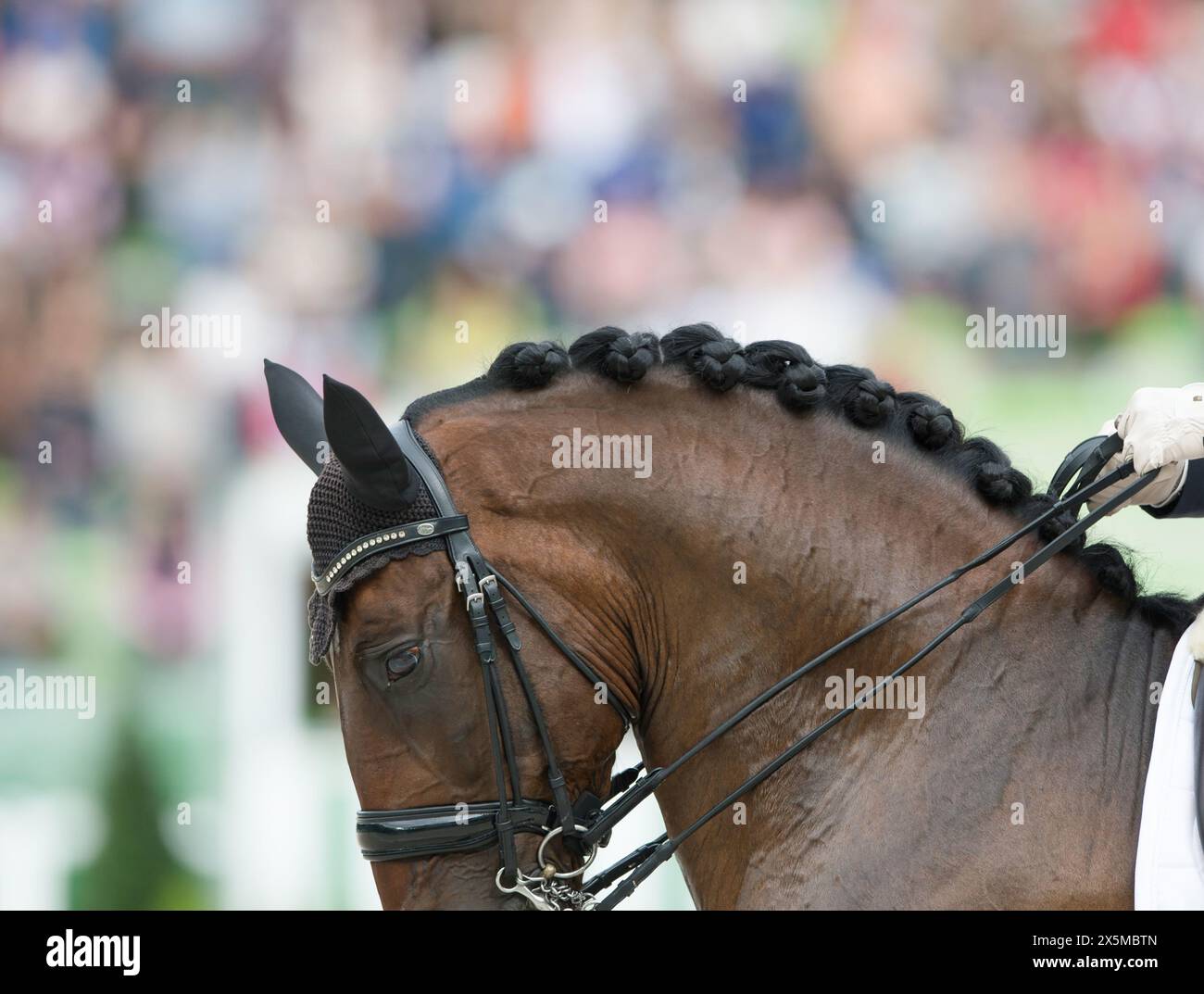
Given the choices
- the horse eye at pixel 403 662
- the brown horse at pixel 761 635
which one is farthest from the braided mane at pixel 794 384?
the horse eye at pixel 403 662

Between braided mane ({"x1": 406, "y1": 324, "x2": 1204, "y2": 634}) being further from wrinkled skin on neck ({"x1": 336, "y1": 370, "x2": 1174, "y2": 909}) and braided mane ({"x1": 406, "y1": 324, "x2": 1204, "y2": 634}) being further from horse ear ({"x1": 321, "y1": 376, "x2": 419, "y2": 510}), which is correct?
horse ear ({"x1": 321, "y1": 376, "x2": 419, "y2": 510})

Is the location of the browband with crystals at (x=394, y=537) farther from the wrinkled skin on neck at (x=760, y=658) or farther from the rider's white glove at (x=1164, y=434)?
the rider's white glove at (x=1164, y=434)

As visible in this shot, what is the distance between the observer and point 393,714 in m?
1.86

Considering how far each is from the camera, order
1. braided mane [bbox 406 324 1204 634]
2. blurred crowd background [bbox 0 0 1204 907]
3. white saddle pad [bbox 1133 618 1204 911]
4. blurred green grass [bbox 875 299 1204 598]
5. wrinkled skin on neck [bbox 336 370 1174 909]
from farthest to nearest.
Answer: blurred green grass [bbox 875 299 1204 598] < blurred crowd background [bbox 0 0 1204 907] < braided mane [bbox 406 324 1204 634] < wrinkled skin on neck [bbox 336 370 1174 909] < white saddle pad [bbox 1133 618 1204 911]

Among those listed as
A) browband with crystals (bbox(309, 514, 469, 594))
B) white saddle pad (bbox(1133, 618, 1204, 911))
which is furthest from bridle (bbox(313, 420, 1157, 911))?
white saddle pad (bbox(1133, 618, 1204, 911))

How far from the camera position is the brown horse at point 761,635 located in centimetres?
181

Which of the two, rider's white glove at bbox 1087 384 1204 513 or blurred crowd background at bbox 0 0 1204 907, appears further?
blurred crowd background at bbox 0 0 1204 907

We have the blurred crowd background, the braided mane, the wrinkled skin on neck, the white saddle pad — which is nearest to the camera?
the white saddle pad

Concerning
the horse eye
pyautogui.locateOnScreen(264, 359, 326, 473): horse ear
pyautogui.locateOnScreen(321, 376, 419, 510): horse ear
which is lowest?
the horse eye

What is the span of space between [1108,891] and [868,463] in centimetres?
78

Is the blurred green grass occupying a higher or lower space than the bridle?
higher

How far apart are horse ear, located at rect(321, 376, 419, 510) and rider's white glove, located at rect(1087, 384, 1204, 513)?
1.23 metres

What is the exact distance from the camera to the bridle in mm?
1844

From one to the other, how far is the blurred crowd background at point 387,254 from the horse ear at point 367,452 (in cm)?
276
